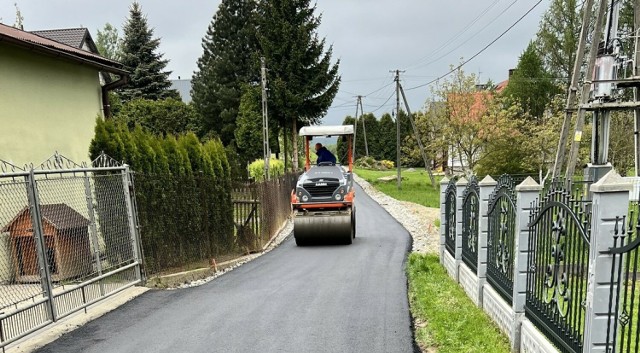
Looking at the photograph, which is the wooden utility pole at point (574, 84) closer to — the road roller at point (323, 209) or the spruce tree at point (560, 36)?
the road roller at point (323, 209)

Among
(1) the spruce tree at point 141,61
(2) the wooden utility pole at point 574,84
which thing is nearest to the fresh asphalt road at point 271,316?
(2) the wooden utility pole at point 574,84

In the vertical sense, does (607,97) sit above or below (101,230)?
above

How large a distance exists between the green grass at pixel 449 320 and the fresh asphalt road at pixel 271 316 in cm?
20

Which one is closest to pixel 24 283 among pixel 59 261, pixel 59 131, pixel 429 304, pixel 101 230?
pixel 59 261

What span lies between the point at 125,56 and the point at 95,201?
33049mm

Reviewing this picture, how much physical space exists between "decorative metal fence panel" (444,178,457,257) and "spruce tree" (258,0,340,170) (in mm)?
25006

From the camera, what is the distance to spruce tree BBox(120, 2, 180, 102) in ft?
121

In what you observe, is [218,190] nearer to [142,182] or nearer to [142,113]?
[142,182]

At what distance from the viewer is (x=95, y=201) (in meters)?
7.48

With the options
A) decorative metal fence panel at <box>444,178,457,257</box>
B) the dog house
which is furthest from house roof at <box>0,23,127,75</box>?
decorative metal fence panel at <box>444,178,457,257</box>

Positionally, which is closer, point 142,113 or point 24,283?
point 24,283

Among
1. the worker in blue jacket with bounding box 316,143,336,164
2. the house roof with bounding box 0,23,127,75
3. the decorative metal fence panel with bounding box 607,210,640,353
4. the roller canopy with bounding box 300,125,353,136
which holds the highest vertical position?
the house roof with bounding box 0,23,127,75

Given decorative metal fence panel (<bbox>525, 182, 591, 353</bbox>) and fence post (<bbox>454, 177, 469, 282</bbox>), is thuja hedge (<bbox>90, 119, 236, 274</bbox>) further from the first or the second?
decorative metal fence panel (<bbox>525, 182, 591, 353</bbox>)

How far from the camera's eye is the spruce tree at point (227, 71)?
139 ft
